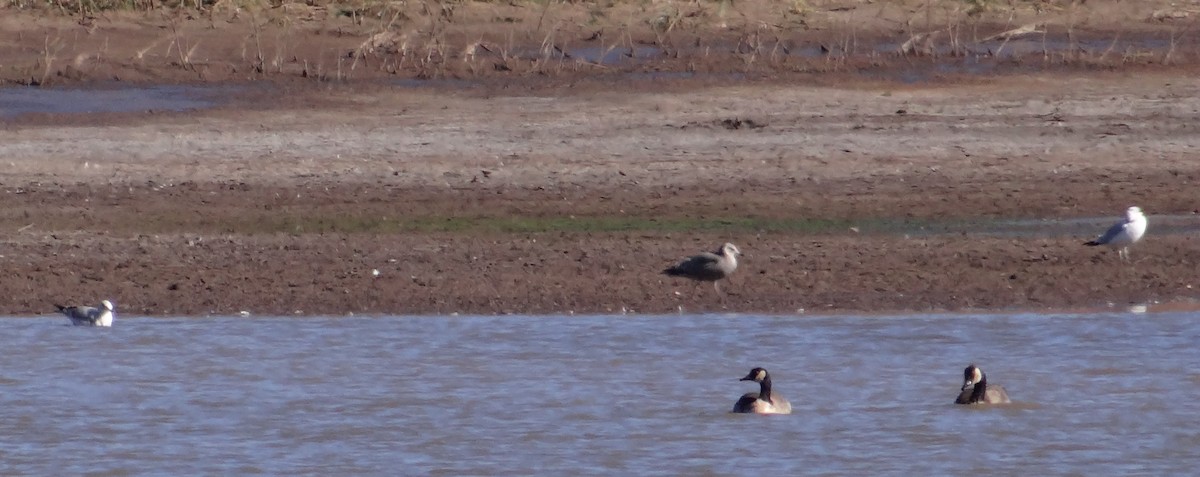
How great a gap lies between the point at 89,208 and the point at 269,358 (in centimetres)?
377

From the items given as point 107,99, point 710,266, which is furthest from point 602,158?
point 107,99

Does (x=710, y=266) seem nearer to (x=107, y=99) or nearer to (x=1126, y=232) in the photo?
(x=1126, y=232)

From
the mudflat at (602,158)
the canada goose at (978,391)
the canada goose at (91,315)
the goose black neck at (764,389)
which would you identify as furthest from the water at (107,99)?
the canada goose at (978,391)

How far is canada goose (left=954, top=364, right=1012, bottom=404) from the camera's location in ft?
26.1

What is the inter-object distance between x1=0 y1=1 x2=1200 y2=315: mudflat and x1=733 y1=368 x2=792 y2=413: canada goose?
221 centimetres

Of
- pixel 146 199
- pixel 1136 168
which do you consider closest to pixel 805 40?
pixel 1136 168

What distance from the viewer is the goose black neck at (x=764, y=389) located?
785 centimetres

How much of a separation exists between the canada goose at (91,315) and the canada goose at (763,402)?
10.4 ft

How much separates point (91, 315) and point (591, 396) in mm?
2594

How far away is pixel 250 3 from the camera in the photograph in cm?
1975

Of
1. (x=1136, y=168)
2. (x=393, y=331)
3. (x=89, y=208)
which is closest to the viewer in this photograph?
(x=393, y=331)

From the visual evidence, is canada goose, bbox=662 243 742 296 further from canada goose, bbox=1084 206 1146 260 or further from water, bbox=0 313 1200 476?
canada goose, bbox=1084 206 1146 260

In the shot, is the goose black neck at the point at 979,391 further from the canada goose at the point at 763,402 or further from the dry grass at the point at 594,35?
the dry grass at the point at 594,35

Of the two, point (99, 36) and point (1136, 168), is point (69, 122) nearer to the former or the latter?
point (99, 36)
